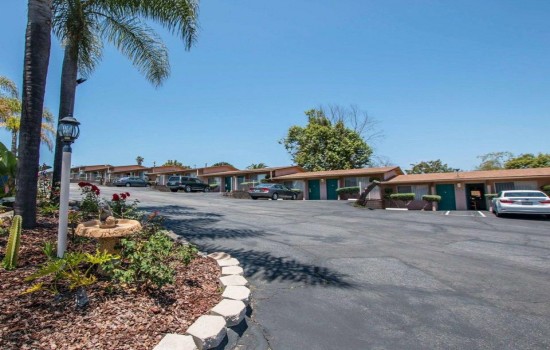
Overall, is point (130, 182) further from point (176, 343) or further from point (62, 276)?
point (176, 343)

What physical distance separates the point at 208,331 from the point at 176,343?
12.2 inches

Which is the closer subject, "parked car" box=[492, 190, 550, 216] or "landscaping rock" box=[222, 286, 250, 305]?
"landscaping rock" box=[222, 286, 250, 305]

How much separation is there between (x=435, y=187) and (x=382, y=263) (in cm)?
2288

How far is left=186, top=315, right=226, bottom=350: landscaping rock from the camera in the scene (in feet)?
8.87

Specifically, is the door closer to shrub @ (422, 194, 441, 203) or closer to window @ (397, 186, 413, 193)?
shrub @ (422, 194, 441, 203)

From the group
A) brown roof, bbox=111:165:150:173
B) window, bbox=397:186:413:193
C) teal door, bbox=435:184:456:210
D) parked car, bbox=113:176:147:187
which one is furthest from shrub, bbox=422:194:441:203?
brown roof, bbox=111:165:150:173

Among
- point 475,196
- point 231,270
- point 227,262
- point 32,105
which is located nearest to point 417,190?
point 475,196

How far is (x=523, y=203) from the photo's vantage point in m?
15.1

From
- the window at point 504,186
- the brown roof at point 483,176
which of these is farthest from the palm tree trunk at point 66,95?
the window at point 504,186

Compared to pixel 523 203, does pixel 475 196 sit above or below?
above

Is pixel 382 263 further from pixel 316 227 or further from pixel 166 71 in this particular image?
pixel 166 71

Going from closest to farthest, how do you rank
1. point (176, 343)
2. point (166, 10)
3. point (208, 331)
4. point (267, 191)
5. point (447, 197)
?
1. point (176, 343)
2. point (208, 331)
3. point (166, 10)
4. point (447, 197)
5. point (267, 191)

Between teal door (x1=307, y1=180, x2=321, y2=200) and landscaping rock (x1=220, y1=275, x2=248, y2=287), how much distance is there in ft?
93.4

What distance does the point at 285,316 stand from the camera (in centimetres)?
353
